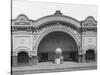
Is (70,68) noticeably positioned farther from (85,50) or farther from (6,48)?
(6,48)

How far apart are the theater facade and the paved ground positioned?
0.15ft

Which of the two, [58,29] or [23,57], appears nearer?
[23,57]

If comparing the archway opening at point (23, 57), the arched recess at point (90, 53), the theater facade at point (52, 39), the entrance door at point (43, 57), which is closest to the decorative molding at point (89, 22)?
the theater facade at point (52, 39)

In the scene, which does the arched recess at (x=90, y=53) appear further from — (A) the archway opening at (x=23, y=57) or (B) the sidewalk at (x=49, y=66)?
(A) the archway opening at (x=23, y=57)

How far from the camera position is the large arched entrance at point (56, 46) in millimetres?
2621

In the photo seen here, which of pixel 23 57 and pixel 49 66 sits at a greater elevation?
pixel 23 57

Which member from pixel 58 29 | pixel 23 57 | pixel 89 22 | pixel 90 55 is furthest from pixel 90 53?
pixel 23 57

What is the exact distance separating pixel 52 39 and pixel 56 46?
0.10 metres

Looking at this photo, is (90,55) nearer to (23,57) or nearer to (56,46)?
(56,46)

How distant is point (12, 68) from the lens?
2469 mm

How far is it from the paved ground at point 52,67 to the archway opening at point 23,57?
0.07m

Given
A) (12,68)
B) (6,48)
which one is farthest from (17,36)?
(12,68)

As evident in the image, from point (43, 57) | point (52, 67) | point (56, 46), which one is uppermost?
point (56, 46)

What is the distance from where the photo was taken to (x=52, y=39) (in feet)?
8.73
